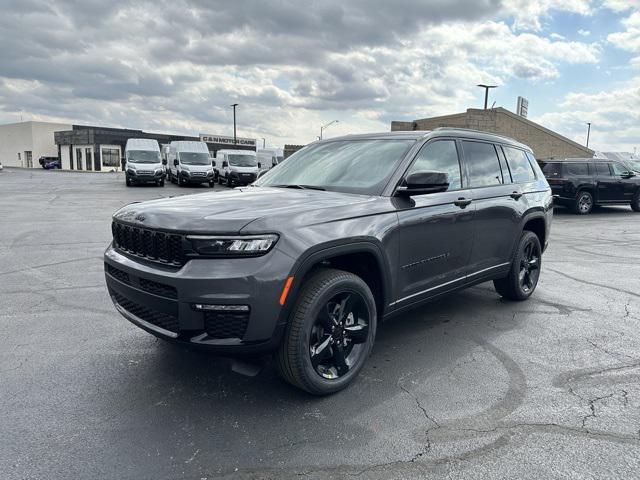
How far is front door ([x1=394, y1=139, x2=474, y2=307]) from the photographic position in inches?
145

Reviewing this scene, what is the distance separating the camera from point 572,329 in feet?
15.2

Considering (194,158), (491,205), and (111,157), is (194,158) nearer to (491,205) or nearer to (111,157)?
(491,205)

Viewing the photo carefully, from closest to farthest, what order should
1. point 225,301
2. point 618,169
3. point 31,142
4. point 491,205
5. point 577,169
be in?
point 225,301, point 491,205, point 577,169, point 618,169, point 31,142

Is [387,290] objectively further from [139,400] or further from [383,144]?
[139,400]

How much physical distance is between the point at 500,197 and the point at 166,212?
131 inches

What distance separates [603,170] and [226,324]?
678 inches

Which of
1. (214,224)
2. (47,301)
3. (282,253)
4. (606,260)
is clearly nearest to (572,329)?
(282,253)

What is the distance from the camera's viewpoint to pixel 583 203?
1619cm

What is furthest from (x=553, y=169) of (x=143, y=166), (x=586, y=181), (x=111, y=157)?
(x=111, y=157)

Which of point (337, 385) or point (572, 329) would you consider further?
point (572, 329)

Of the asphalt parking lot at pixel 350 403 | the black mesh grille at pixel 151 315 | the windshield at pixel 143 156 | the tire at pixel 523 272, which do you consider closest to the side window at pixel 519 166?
the tire at pixel 523 272

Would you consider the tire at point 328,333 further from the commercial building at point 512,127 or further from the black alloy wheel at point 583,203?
the commercial building at point 512,127

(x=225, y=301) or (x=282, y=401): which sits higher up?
(x=225, y=301)

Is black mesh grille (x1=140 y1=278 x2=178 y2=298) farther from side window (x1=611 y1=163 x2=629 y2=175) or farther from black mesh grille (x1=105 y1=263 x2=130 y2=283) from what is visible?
side window (x1=611 y1=163 x2=629 y2=175)
